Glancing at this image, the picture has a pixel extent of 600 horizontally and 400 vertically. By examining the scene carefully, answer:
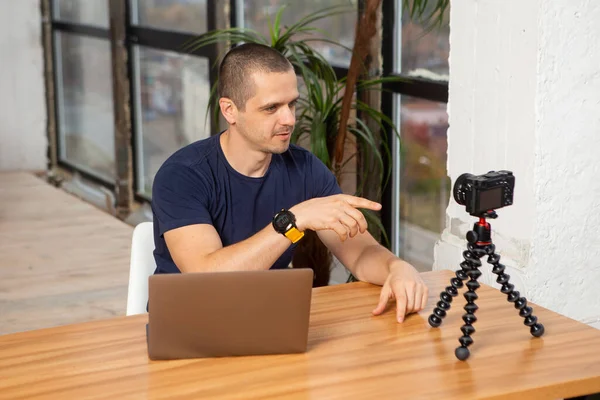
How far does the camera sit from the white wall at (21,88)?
290 inches

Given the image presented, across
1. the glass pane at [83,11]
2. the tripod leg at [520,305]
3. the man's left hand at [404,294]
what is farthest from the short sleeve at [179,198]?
the glass pane at [83,11]

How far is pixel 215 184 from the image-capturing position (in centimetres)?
248

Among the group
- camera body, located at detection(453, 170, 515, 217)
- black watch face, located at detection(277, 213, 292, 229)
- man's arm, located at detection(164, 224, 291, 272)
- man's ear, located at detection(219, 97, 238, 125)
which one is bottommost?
man's arm, located at detection(164, 224, 291, 272)

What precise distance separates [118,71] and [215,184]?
401 cm

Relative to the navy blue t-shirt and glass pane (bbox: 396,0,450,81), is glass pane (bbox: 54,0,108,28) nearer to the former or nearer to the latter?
glass pane (bbox: 396,0,450,81)

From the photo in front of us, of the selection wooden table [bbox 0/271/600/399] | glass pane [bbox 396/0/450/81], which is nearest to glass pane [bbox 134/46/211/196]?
glass pane [bbox 396/0/450/81]

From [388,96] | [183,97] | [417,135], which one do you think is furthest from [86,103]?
[417,135]

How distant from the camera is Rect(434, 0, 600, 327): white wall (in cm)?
254

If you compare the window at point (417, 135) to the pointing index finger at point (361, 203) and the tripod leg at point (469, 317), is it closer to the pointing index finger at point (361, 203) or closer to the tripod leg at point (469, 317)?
the pointing index finger at point (361, 203)

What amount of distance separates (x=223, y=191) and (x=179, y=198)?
155 mm

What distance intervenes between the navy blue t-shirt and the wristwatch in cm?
26

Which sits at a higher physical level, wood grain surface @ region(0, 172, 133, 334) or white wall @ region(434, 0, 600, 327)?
white wall @ region(434, 0, 600, 327)

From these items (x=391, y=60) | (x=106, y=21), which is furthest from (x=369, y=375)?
(x=106, y=21)

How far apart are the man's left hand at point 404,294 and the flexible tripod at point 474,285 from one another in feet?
0.28
